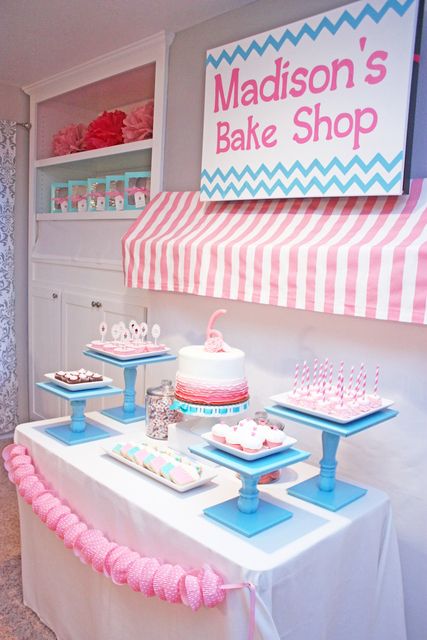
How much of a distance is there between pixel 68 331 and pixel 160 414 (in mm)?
1630

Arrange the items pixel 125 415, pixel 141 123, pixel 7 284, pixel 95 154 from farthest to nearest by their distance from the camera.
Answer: pixel 7 284 → pixel 95 154 → pixel 141 123 → pixel 125 415

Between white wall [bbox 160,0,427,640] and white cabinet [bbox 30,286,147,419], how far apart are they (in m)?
0.35

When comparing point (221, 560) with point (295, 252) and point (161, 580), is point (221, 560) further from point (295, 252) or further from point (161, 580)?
point (295, 252)

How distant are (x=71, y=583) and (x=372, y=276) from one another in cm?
138

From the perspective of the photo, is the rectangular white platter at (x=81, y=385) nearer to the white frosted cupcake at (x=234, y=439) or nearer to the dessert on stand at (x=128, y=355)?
the dessert on stand at (x=128, y=355)

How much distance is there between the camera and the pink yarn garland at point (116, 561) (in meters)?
1.25

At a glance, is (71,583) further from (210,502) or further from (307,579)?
(307,579)

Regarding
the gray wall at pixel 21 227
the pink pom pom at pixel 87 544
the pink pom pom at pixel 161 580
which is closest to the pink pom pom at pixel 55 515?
the pink pom pom at pixel 87 544

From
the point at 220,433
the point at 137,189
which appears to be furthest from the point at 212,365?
the point at 137,189

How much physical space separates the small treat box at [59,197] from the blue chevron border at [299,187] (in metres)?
1.40

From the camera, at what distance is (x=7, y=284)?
3.67m

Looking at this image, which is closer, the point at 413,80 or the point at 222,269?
the point at 413,80

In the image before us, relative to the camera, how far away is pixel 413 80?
5.56ft

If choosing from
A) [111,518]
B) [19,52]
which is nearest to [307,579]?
[111,518]
